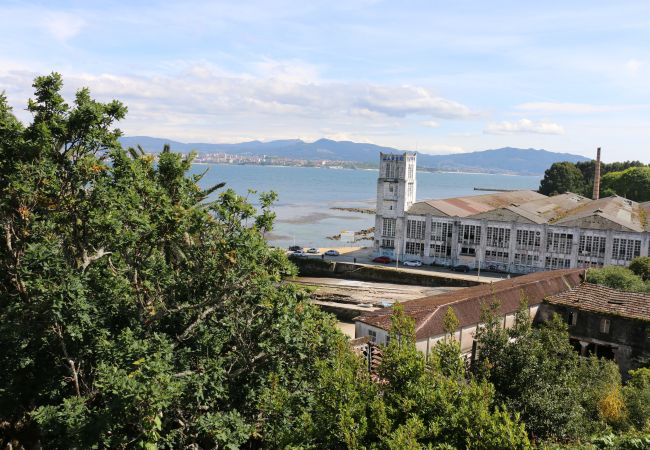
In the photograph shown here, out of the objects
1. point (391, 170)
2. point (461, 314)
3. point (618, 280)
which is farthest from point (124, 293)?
point (391, 170)

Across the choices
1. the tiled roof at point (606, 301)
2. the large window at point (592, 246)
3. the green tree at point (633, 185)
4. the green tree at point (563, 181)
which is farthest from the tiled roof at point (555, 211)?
the tiled roof at point (606, 301)

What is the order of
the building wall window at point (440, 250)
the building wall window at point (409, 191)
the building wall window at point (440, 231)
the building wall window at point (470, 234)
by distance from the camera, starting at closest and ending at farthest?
1. the building wall window at point (470, 234)
2. the building wall window at point (440, 231)
3. the building wall window at point (440, 250)
4. the building wall window at point (409, 191)

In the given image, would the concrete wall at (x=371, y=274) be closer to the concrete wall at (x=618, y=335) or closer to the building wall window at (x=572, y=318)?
the building wall window at (x=572, y=318)

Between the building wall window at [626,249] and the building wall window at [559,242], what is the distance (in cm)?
450

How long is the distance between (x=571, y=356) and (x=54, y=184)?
16.7m

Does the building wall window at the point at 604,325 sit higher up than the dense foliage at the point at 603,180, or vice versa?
the dense foliage at the point at 603,180

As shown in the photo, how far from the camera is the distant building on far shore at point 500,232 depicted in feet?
198

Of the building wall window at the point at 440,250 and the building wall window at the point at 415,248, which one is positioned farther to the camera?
the building wall window at the point at 415,248

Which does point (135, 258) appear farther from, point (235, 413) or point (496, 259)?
point (496, 259)

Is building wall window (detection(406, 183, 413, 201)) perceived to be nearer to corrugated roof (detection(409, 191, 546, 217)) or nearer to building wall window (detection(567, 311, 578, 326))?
corrugated roof (detection(409, 191, 546, 217))

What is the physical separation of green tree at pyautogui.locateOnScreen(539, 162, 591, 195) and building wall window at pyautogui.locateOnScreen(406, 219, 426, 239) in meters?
60.6

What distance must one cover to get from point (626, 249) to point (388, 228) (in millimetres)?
27763

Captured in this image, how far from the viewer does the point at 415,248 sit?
72688mm

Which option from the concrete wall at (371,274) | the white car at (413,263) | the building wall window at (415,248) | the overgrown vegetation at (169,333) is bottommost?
the concrete wall at (371,274)
